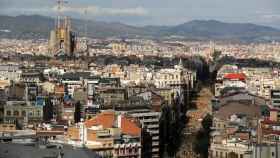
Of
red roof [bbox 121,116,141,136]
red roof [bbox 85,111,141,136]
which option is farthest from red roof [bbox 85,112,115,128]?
red roof [bbox 121,116,141,136]

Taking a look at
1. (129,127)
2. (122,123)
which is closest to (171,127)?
(122,123)

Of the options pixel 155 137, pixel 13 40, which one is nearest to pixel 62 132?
pixel 155 137

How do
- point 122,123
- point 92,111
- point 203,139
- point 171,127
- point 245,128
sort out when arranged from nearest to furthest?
point 122,123 < point 245,128 < point 203,139 < point 92,111 < point 171,127

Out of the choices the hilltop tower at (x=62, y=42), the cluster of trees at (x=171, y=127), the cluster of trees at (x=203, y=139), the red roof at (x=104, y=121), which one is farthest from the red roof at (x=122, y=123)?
the hilltop tower at (x=62, y=42)

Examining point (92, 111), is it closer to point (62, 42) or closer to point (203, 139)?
point (203, 139)

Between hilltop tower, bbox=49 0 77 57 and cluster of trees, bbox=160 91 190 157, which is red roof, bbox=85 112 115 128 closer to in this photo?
cluster of trees, bbox=160 91 190 157

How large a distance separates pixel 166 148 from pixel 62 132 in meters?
4.50

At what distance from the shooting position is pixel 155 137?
30.4 m

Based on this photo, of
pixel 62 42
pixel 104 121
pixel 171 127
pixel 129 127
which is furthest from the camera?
pixel 62 42

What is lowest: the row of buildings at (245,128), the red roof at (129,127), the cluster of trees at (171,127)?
the cluster of trees at (171,127)

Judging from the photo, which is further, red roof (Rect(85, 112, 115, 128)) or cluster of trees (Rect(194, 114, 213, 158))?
cluster of trees (Rect(194, 114, 213, 158))

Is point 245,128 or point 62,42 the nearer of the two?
point 245,128

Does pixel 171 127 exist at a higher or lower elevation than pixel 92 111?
lower

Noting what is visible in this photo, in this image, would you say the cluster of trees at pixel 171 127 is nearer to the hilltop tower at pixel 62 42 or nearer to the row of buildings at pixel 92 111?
the row of buildings at pixel 92 111
